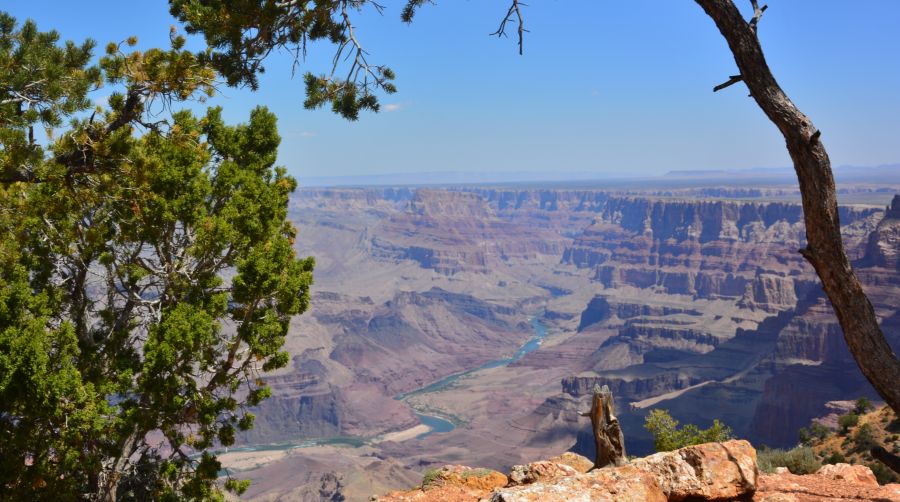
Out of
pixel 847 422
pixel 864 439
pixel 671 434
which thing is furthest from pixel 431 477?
pixel 847 422

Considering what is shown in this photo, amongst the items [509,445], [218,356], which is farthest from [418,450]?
[218,356]

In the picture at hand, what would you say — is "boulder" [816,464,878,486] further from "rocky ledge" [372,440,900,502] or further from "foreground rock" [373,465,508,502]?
"foreground rock" [373,465,508,502]

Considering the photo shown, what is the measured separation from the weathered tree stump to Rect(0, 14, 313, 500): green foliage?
26.7 feet

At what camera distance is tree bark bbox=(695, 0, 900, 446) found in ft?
29.9

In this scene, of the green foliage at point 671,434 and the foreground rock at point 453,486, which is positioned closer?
the foreground rock at point 453,486

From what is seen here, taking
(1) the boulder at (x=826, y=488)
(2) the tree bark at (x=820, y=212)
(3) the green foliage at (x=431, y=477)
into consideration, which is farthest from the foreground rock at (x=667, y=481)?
(3) the green foliage at (x=431, y=477)

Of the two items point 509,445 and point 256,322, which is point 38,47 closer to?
point 256,322

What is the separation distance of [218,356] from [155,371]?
7.39ft

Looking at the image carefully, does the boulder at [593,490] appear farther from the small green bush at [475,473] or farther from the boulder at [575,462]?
the small green bush at [475,473]

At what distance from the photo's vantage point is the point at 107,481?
1562 centimetres

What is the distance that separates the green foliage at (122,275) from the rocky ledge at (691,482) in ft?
20.2

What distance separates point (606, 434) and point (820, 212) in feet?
15.7

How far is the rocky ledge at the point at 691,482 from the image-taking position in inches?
361

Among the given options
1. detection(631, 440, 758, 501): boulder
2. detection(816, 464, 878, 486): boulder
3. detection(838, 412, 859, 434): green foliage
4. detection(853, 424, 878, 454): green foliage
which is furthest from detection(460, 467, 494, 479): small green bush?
detection(838, 412, 859, 434): green foliage
